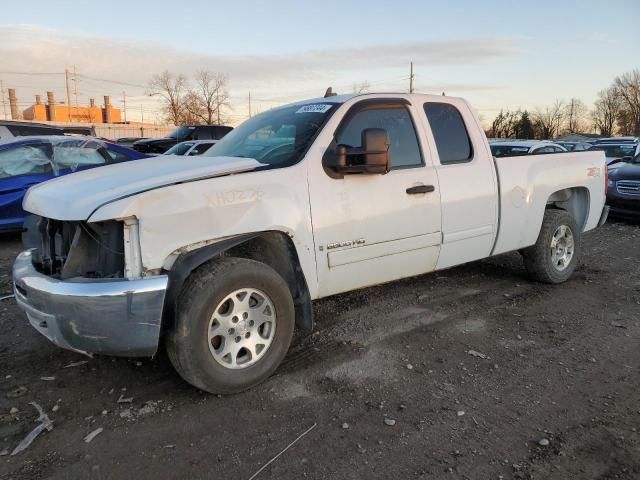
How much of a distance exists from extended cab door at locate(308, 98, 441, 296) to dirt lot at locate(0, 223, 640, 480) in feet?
2.11

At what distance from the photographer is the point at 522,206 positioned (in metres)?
5.08

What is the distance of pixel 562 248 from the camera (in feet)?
18.9

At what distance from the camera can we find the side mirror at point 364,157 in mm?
3607

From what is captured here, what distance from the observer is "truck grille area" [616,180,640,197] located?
397 inches

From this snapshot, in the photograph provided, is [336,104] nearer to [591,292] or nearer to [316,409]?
[316,409]

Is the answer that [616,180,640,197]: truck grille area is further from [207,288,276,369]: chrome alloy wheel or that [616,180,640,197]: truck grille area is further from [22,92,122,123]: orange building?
[22,92,122,123]: orange building

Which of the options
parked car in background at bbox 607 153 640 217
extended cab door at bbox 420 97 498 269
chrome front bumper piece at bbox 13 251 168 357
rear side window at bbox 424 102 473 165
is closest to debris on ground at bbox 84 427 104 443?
chrome front bumper piece at bbox 13 251 168 357

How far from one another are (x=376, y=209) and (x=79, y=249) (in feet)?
6.82

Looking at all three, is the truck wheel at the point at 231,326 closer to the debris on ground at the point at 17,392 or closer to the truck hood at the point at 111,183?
the truck hood at the point at 111,183

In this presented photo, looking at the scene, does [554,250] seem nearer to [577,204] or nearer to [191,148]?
[577,204]

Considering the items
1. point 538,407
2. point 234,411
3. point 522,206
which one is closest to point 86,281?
point 234,411

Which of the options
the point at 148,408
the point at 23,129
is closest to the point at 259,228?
the point at 148,408

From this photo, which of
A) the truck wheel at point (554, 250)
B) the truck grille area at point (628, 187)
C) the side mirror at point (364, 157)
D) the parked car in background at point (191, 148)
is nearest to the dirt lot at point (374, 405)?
the truck wheel at point (554, 250)

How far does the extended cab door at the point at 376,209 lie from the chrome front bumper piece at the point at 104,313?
1.24 meters
